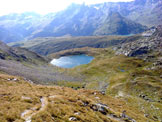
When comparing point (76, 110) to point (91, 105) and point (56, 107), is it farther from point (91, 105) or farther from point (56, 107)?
point (91, 105)

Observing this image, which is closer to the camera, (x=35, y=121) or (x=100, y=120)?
(x=35, y=121)

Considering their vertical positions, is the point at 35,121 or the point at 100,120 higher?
the point at 35,121

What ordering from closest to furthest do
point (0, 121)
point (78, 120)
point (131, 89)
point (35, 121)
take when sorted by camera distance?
point (0, 121) → point (35, 121) → point (78, 120) → point (131, 89)

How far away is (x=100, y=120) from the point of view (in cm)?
1992

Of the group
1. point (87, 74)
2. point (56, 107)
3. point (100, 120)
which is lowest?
point (87, 74)

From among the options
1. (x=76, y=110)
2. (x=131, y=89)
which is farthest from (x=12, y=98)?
(x=131, y=89)

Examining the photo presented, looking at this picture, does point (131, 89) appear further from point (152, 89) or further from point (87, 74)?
point (87, 74)

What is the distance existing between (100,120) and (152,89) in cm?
6998

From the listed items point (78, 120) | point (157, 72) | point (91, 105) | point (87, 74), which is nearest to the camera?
point (78, 120)

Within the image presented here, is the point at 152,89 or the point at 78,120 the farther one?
the point at 152,89

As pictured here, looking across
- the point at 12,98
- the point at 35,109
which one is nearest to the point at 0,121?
the point at 35,109

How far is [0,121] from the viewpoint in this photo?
14.1 meters

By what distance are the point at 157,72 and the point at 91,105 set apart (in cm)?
11320

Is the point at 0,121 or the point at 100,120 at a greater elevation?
the point at 0,121
